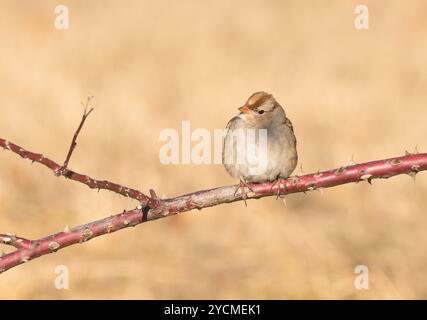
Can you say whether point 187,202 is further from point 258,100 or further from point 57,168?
point 258,100

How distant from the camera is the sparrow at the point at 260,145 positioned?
21.1 feet

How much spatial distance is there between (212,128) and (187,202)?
24.5ft

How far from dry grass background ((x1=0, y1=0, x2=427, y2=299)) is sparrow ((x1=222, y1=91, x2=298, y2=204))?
2.48 m

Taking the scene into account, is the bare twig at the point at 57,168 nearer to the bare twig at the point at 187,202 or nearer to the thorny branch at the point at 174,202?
the thorny branch at the point at 174,202

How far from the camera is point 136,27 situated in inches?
614

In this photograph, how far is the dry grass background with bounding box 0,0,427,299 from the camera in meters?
9.55

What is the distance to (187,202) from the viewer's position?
462 centimetres

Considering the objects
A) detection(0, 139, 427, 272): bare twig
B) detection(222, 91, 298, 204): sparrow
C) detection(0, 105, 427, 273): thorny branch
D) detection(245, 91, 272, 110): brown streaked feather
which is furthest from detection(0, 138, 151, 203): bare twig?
detection(245, 91, 272, 110): brown streaked feather

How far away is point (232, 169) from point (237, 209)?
14.1 feet

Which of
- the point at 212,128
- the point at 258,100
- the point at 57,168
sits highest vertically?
the point at 212,128

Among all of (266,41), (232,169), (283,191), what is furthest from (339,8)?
(283,191)

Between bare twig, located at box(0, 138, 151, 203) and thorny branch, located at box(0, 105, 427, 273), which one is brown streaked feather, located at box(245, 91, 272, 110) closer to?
thorny branch, located at box(0, 105, 427, 273)

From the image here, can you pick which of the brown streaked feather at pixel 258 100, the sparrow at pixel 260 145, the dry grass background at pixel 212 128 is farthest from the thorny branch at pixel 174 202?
the dry grass background at pixel 212 128

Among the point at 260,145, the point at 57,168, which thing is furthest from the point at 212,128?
the point at 57,168
